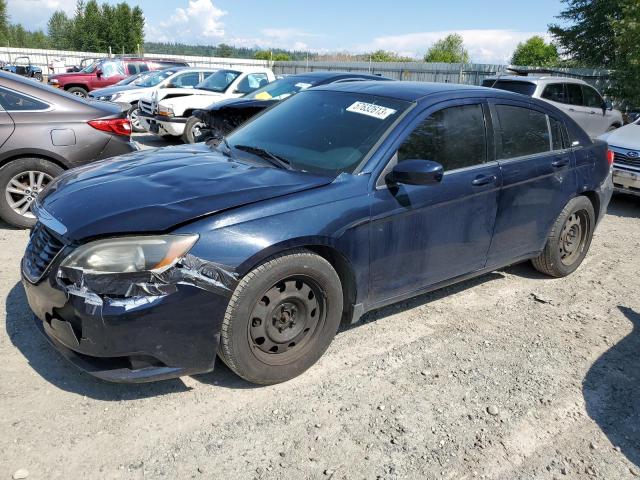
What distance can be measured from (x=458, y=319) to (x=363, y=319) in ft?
2.40

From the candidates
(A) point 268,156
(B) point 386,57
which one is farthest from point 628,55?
(B) point 386,57

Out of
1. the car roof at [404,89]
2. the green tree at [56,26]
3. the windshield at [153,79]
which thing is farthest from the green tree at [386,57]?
the green tree at [56,26]

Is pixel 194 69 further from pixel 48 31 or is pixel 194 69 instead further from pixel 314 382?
pixel 48 31

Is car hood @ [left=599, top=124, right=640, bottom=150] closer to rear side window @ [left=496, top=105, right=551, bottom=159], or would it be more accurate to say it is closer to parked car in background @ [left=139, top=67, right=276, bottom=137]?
rear side window @ [left=496, top=105, right=551, bottom=159]

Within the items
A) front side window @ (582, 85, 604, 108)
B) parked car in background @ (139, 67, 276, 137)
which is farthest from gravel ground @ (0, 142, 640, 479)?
front side window @ (582, 85, 604, 108)

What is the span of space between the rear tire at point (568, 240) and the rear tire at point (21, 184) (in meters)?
4.73

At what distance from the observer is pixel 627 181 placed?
297 inches

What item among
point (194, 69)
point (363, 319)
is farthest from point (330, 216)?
point (194, 69)

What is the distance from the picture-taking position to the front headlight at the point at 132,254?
8.21ft


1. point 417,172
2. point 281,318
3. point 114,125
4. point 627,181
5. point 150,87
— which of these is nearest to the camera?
point 281,318

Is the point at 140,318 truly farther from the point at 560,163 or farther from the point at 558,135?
the point at 558,135

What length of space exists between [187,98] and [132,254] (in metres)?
8.95

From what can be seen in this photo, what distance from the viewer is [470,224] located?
371 centimetres

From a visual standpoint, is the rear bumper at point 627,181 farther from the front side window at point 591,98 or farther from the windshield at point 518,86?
the front side window at point 591,98
